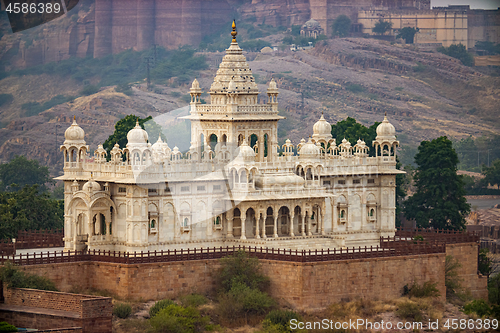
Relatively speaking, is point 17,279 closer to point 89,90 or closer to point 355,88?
point 89,90

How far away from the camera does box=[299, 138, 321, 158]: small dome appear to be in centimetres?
7750

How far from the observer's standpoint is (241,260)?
71938 mm

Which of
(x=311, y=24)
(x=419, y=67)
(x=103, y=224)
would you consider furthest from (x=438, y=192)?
(x=311, y=24)

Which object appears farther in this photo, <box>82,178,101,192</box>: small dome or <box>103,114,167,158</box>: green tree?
<box>103,114,167,158</box>: green tree

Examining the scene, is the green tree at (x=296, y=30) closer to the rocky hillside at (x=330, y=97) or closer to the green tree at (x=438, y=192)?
the rocky hillside at (x=330, y=97)

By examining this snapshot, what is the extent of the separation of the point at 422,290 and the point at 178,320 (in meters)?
14.9

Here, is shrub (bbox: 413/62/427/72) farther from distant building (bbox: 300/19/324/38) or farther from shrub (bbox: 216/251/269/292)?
shrub (bbox: 216/251/269/292)

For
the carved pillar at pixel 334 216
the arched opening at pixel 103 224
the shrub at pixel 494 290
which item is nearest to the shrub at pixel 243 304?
the arched opening at pixel 103 224

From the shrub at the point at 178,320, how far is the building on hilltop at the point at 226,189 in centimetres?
586

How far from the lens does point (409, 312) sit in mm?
71688

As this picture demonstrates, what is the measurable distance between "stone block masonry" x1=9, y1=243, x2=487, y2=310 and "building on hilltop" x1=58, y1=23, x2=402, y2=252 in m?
2.35

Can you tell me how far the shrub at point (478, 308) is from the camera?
74.1 m

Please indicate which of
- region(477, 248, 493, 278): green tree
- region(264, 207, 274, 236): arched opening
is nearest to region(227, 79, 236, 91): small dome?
region(264, 207, 274, 236): arched opening

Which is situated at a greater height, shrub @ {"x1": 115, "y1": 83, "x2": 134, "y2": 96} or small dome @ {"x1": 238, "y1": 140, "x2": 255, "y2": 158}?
shrub @ {"x1": 115, "y1": 83, "x2": 134, "y2": 96}
